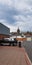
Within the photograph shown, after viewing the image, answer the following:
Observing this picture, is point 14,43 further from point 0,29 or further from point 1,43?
point 0,29

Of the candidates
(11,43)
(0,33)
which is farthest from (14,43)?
(0,33)

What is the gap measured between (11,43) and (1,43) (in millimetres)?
1692

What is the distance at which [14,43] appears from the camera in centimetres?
2764

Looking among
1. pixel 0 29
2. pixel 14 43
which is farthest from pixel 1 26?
pixel 14 43

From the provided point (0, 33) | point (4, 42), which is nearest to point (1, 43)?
point (4, 42)

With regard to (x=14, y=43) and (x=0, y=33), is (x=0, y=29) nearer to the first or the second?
(x=0, y=33)

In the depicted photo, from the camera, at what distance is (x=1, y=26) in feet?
183

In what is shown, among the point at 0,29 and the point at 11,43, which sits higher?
the point at 0,29

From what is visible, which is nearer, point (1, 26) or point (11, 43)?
point (11, 43)

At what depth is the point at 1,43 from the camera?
88.3ft

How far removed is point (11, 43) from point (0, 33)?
27601 mm

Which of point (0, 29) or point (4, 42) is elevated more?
point (0, 29)

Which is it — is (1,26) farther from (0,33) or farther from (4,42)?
(4,42)

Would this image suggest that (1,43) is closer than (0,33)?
Yes
